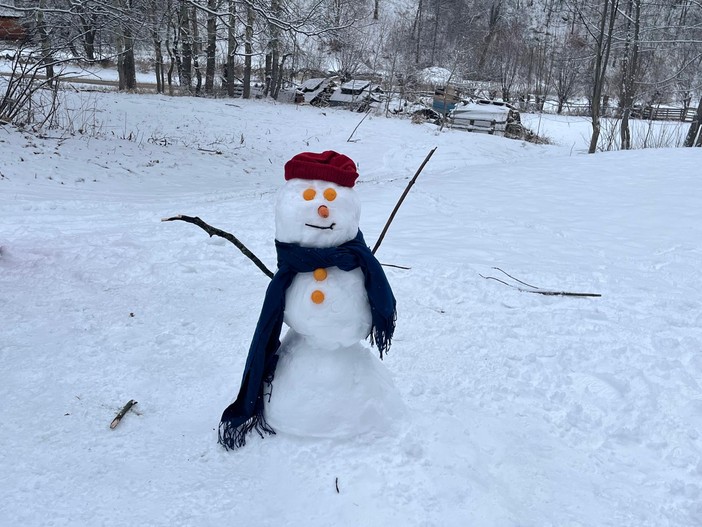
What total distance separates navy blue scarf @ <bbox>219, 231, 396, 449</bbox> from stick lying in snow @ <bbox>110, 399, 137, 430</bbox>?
20.3 inches

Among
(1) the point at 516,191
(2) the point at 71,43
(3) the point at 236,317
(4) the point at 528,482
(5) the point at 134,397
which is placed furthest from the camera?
(1) the point at 516,191

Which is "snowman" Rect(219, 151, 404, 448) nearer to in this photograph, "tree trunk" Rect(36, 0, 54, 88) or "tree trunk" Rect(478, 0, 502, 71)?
"tree trunk" Rect(36, 0, 54, 88)

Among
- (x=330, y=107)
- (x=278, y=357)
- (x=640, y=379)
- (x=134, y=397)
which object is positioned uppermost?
(x=330, y=107)

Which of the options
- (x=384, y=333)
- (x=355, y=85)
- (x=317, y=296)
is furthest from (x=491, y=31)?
(x=317, y=296)

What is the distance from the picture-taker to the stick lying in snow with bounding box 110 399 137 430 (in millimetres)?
2418

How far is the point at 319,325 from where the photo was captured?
212 centimetres

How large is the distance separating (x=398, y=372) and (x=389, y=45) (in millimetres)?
32625

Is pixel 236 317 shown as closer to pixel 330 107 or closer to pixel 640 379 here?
pixel 640 379

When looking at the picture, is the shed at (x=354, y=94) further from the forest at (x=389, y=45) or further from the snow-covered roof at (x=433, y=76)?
the snow-covered roof at (x=433, y=76)

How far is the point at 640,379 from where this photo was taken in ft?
9.23

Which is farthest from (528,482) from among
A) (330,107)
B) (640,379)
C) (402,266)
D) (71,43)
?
(330,107)

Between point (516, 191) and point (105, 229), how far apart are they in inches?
237

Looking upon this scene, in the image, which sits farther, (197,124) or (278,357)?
(197,124)

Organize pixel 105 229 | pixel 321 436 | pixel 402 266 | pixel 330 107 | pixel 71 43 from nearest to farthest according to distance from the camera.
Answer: pixel 321 436 < pixel 402 266 < pixel 105 229 < pixel 71 43 < pixel 330 107
